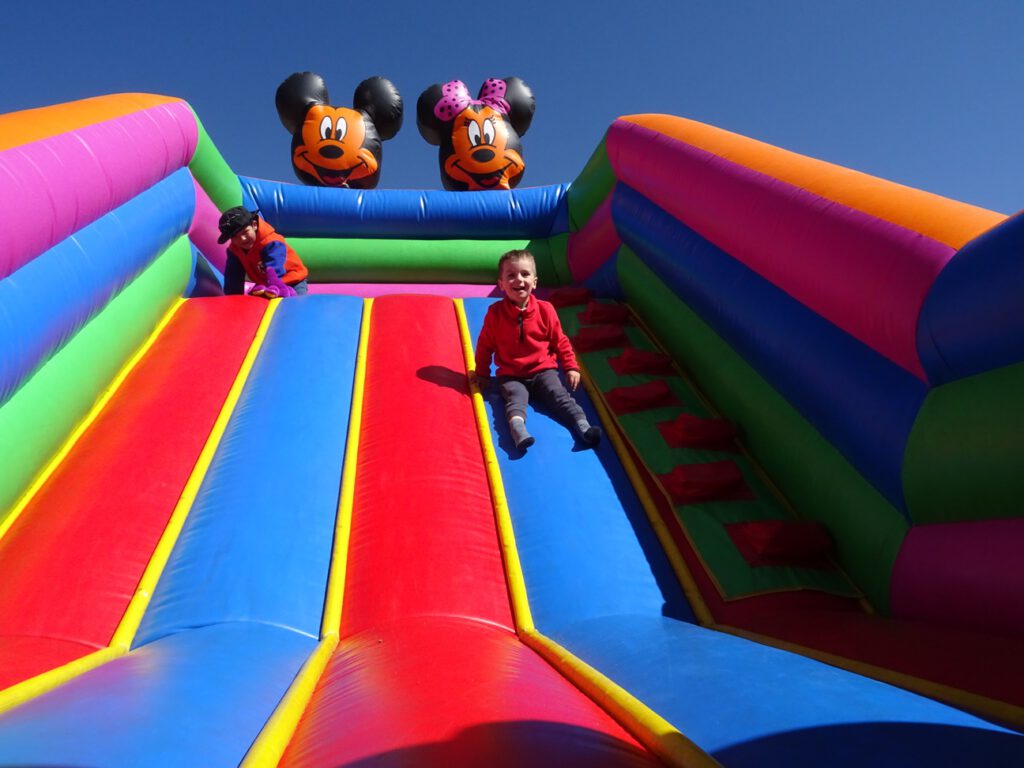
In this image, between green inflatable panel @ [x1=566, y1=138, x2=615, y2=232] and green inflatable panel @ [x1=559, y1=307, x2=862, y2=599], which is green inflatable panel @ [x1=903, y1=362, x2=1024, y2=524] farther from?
green inflatable panel @ [x1=566, y1=138, x2=615, y2=232]

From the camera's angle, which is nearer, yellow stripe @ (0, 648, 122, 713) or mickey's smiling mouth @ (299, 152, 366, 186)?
yellow stripe @ (0, 648, 122, 713)

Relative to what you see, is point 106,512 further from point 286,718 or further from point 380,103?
point 380,103

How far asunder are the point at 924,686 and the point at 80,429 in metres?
2.18

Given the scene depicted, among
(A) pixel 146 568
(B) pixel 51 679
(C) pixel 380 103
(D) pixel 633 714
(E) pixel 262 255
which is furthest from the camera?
(C) pixel 380 103

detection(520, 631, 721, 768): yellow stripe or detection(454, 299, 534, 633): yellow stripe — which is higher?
detection(520, 631, 721, 768): yellow stripe

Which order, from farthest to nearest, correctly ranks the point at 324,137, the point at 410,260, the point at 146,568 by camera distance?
the point at 324,137
the point at 410,260
the point at 146,568

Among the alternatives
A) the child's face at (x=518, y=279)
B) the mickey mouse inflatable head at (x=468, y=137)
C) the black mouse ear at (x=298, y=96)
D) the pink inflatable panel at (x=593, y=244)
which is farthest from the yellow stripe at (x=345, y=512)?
the black mouse ear at (x=298, y=96)

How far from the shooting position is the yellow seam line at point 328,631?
83 centimetres

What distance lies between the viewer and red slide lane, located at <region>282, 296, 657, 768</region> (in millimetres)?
751

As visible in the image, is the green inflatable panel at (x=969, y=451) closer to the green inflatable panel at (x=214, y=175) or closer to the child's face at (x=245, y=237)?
the child's face at (x=245, y=237)

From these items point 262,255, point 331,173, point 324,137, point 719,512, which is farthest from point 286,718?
point 324,137

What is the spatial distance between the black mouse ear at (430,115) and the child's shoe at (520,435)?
140 inches

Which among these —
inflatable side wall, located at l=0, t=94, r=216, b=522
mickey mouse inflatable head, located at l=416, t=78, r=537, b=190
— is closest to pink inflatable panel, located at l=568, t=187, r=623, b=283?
mickey mouse inflatable head, located at l=416, t=78, r=537, b=190

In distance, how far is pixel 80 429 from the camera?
2027 mm
